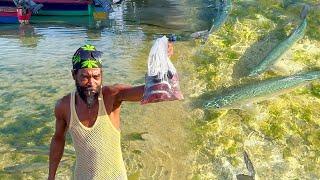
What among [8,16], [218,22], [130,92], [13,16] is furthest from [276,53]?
[8,16]

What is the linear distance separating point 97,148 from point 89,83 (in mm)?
493

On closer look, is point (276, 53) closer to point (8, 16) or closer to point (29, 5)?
point (8, 16)

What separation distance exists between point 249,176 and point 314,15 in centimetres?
1018

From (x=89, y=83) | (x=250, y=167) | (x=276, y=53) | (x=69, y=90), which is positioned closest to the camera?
(x=89, y=83)

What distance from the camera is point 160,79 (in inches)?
107

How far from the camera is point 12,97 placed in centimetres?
859

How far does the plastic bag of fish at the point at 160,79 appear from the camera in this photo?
2.71m

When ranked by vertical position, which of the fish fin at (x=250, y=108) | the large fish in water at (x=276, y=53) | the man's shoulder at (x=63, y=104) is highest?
the man's shoulder at (x=63, y=104)

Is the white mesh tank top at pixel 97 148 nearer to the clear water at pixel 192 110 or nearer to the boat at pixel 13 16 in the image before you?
the clear water at pixel 192 110

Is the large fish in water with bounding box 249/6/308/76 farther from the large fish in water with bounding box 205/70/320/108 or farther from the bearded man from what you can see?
the bearded man

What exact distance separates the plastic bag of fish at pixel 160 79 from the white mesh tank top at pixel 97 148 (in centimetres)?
46

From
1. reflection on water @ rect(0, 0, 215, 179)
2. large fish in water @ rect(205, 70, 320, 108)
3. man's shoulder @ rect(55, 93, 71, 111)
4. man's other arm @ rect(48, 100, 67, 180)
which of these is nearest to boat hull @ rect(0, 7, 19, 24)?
reflection on water @ rect(0, 0, 215, 179)

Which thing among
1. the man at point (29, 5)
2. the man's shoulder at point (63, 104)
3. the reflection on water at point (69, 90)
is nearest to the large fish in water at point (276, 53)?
the reflection on water at point (69, 90)

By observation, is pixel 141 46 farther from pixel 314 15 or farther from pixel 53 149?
pixel 53 149
